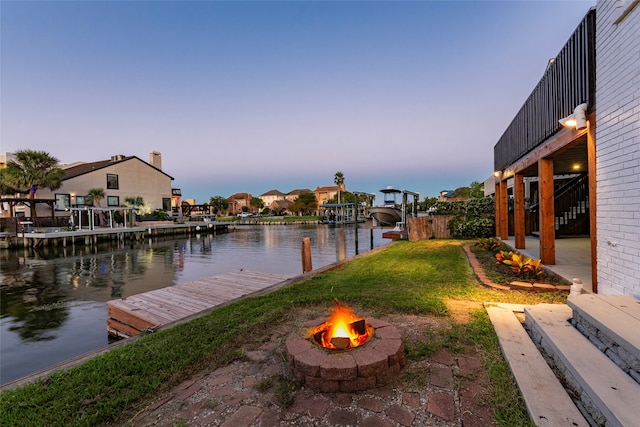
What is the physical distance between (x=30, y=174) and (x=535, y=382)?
132 ft

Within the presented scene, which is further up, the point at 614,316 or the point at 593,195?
the point at 593,195

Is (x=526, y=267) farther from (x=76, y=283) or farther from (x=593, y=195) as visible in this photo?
(x=76, y=283)

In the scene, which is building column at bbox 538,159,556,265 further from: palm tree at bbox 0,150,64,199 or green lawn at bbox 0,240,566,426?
palm tree at bbox 0,150,64,199

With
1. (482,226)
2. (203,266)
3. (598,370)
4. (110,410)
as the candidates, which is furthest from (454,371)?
(203,266)

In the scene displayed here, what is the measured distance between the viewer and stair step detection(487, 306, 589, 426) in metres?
1.74

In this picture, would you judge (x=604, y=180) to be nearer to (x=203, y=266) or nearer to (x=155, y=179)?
(x=203, y=266)

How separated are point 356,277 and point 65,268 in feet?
53.8

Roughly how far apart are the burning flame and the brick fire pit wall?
87mm

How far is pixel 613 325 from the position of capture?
2.33m

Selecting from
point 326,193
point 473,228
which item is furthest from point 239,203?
point 473,228

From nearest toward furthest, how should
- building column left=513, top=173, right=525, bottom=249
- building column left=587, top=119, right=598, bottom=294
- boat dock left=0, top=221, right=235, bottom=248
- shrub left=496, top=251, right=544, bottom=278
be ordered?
building column left=587, top=119, right=598, bottom=294 → shrub left=496, top=251, right=544, bottom=278 → building column left=513, top=173, right=525, bottom=249 → boat dock left=0, top=221, right=235, bottom=248

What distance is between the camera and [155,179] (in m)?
40.1

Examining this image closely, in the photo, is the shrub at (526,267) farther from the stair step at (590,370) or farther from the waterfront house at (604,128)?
the stair step at (590,370)

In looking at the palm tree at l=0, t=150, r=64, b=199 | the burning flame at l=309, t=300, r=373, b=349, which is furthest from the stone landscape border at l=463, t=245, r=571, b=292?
the palm tree at l=0, t=150, r=64, b=199
